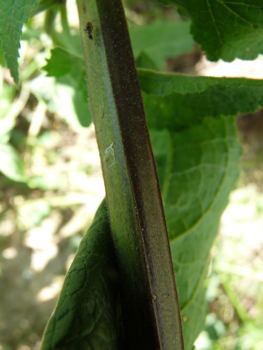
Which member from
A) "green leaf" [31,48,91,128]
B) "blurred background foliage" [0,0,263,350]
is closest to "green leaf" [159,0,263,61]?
"green leaf" [31,48,91,128]

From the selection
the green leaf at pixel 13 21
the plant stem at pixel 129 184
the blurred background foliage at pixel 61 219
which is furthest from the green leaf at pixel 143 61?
the blurred background foliage at pixel 61 219

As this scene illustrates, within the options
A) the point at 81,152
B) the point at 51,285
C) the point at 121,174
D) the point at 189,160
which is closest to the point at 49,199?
the point at 81,152

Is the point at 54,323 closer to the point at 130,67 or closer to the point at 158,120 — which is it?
the point at 130,67

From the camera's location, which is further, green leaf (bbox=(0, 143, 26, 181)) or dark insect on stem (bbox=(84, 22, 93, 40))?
green leaf (bbox=(0, 143, 26, 181))

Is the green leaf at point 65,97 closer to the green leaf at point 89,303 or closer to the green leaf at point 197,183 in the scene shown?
the green leaf at point 197,183

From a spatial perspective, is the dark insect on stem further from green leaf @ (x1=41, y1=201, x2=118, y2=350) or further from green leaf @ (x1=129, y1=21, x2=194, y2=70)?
green leaf @ (x1=129, y1=21, x2=194, y2=70)
